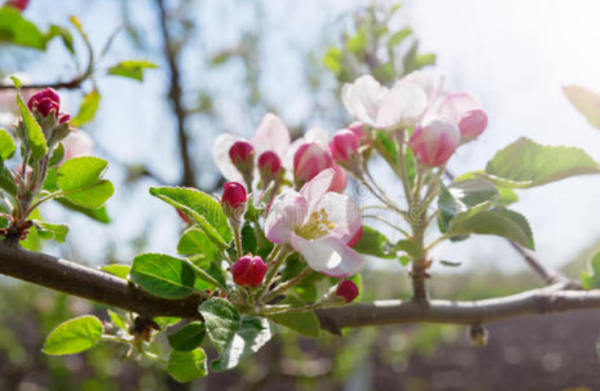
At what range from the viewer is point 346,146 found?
2.42ft

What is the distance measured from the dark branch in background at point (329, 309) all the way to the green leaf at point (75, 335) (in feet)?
0.29

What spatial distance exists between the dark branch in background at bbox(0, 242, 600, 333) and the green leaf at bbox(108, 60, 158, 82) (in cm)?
46

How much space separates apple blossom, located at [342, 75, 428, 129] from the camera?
696 millimetres

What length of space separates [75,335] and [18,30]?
1.97 ft

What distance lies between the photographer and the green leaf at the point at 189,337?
2.03 feet

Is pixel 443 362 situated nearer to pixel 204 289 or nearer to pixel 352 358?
pixel 352 358

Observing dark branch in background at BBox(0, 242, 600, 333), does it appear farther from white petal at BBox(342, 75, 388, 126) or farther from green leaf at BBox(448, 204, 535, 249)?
white petal at BBox(342, 75, 388, 126)

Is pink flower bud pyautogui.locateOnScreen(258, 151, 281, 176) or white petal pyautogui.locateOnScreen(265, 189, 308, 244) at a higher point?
pink flower bud pyautogui.locateOnScreen(258, 151, 281, 176)

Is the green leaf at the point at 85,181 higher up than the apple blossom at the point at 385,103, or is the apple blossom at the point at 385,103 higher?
the apple blossom at the point at 385,103

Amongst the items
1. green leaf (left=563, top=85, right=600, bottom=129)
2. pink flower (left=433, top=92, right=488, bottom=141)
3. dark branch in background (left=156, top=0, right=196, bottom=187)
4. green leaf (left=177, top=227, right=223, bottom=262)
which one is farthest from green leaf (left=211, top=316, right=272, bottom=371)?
dark branch in background (left=156, top=0, right=196, bottom=187)

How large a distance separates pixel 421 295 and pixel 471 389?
13.2 feet

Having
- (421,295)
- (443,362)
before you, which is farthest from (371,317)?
(443,362)

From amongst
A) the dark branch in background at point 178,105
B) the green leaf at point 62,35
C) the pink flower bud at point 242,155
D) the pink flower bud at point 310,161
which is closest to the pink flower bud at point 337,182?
the pink flower bud at point 310,161

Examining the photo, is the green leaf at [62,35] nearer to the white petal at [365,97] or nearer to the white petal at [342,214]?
the white petal at [365,97]
